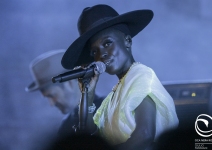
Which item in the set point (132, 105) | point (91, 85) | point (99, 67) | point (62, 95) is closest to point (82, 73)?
point (99, 67)

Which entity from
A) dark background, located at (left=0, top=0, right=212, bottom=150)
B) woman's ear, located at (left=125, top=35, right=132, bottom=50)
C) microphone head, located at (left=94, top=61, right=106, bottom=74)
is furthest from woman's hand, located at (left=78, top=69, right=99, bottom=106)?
woman's ear, located at (left=125, top=35, right=132, bottom=50)

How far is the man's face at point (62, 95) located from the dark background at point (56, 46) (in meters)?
0.03

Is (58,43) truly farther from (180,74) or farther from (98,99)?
(180,74)

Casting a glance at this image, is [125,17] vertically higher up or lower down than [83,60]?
higher up

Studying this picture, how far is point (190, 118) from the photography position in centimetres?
215

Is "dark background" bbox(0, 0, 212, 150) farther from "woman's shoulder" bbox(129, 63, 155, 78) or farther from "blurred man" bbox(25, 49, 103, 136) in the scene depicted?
"woman's shoulder" bbox(129, 63, 155, 78)

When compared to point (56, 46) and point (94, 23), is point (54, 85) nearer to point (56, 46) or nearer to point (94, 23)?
point (56, 46)

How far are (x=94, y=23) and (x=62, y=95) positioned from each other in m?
0.48

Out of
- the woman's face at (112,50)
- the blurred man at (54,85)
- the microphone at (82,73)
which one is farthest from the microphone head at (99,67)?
the blurred man at (54,85)

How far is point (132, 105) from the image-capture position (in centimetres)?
185

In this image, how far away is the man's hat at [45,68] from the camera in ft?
7.23

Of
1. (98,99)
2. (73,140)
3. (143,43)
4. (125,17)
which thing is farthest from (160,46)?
(73,140)

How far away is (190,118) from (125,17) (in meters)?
0.67

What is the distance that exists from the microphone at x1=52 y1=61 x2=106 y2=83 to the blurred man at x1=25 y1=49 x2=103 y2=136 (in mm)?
422
